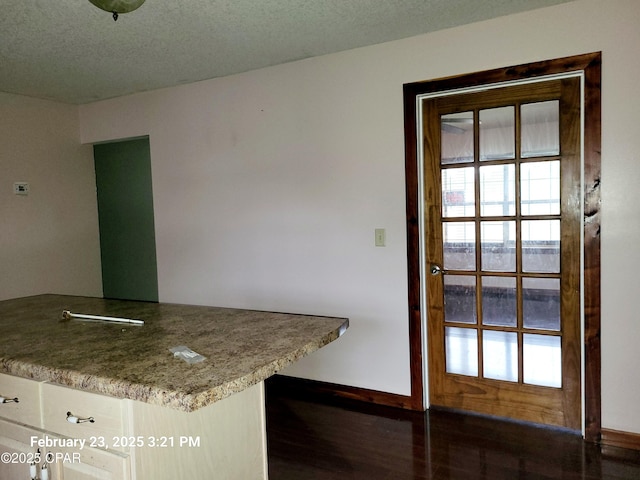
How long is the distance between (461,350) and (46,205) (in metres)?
3.76

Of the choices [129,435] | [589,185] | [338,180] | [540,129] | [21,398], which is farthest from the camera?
[338,180]

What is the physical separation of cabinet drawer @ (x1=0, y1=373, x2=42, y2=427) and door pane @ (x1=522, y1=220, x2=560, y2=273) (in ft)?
8.18

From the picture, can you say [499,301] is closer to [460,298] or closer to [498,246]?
[460,298]

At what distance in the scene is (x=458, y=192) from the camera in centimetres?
287

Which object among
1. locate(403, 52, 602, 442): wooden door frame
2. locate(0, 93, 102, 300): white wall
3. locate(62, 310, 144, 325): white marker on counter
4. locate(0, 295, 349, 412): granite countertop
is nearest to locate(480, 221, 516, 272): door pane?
locate(403, 52, 602, 442): wooden door frame

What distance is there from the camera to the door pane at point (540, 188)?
259 centimetres

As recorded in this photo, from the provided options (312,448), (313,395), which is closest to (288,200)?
(313,395)

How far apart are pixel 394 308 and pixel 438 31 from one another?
1.78 meters

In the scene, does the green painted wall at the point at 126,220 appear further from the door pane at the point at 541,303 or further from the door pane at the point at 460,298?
the door pane at the point at 541,303

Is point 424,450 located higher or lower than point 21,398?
lower

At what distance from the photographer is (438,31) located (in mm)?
2777

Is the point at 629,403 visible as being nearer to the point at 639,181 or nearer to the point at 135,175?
the point at 639,181

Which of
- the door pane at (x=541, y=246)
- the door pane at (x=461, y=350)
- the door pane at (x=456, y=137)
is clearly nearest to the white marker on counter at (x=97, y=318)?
the door pane at (x=461, y=350)

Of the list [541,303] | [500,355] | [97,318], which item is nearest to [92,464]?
[97,318]
